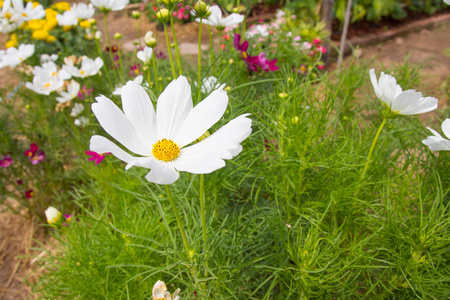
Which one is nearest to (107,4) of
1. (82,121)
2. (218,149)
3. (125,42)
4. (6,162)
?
(82,121)

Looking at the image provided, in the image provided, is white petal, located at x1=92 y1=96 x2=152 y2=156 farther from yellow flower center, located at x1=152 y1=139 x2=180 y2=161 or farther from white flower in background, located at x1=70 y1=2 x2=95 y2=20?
white flower in background, located at x1=70 y1=2 x2=95 y2=20

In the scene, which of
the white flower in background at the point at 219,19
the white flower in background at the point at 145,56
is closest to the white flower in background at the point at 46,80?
the white flower in background at the point at 145,56

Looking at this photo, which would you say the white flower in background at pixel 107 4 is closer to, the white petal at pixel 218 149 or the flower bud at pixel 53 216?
the flower bud at pixel 53 216

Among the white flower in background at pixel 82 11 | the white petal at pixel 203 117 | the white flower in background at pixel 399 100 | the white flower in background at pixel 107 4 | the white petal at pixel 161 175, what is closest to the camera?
the white petal at pixel 161 175

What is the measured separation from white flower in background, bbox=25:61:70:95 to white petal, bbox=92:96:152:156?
112 cm

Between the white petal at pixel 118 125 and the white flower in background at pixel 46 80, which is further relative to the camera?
the white flower in background at pixel 46 80

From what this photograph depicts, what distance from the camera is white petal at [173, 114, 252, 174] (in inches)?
18.8

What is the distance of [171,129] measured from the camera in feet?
2.19

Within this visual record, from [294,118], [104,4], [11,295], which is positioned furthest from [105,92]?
[294,118]

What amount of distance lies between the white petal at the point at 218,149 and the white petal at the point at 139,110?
95mm

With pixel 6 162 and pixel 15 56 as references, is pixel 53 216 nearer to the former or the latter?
pixel 6 162

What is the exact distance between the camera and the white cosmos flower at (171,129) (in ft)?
1.62

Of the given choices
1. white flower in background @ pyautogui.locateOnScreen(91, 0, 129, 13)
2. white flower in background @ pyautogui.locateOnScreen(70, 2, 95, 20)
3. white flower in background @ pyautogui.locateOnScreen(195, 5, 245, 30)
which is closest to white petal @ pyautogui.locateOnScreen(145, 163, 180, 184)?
white flower in background @ pyautogui.locateOnScreen(195, 5, 245, 30)

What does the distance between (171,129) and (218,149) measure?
183 millimetres
